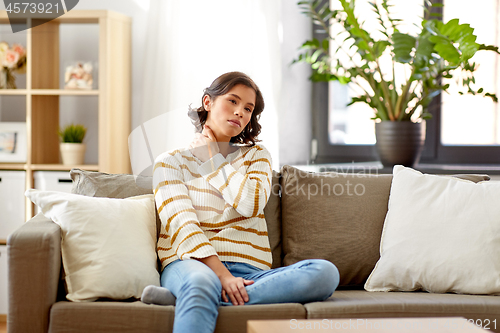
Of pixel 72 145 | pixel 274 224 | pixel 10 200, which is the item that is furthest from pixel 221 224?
pixel 10 200

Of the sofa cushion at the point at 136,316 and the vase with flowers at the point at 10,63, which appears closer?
the sofa cushion at the point at 136,316

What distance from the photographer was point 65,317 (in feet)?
4.47

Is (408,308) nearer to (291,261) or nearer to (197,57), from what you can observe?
(291,261)

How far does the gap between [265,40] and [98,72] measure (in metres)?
0.88

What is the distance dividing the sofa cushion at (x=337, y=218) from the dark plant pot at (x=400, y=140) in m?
0.53

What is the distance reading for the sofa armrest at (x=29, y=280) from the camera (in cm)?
134

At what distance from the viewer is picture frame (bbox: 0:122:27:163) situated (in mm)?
2457

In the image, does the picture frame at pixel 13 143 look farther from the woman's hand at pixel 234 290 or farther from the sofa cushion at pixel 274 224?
the woman's hand at pixel 234 290

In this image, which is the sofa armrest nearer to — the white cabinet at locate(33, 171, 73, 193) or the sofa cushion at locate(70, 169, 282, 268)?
the sofa cushion at locate(70, 169, 282, 268)

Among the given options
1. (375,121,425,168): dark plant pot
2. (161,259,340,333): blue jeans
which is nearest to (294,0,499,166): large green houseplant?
(375,121,425,168): dark plant pot

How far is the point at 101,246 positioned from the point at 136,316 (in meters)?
0.25

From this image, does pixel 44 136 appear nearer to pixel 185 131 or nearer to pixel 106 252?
pixel 185 131

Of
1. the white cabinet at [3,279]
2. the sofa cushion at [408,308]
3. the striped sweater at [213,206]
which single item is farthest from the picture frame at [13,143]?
the sofa cushion at [408,308]

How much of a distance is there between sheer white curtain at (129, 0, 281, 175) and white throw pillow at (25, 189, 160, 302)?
95cm
